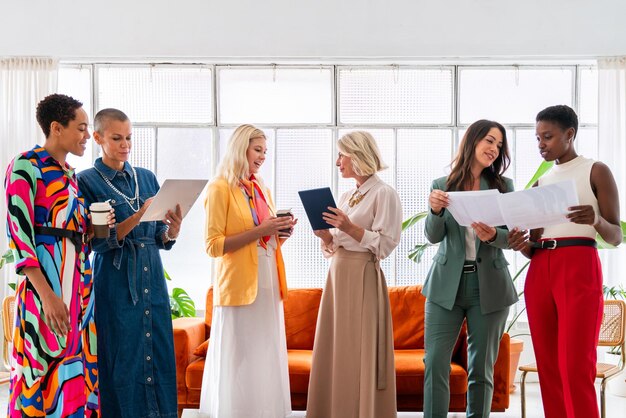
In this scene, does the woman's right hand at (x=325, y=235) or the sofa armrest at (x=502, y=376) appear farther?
the sofa armrest at (x=502, y=376)

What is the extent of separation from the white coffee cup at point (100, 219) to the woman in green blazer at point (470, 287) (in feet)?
4.84

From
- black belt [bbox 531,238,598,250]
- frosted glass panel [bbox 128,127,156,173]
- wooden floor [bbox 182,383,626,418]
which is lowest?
wooden floor [bbox 182,383,626,418]

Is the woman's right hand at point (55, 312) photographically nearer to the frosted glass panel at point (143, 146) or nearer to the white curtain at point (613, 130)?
the frosted glass panel at point (143, 146)

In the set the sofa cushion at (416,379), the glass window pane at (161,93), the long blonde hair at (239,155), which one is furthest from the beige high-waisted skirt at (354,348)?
the glass window pane at (161,93)

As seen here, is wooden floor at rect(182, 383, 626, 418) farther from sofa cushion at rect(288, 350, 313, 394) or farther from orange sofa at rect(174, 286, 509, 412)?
orange sofa at rect(174, 286, 509, 412)

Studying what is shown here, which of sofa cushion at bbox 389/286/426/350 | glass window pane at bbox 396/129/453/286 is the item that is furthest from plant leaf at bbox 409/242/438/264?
sofa cushion at bbox 389/286/426/350

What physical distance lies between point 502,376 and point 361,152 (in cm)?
159

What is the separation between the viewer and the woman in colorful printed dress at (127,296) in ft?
10.1

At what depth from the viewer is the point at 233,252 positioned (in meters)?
3.65

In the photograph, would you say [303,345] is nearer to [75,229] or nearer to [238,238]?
[238,238]

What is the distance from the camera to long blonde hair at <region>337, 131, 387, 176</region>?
11.9 ft

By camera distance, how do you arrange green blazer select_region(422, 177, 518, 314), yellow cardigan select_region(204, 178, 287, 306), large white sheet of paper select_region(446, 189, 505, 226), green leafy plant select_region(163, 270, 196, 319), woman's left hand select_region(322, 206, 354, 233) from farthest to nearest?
green leafy plant select_region(163, 270, 196, 319)
yellow cardigan select_region(204, 178, 287, 306)
woman's left hand select_region(322, 206, 354, 233)
green blazer select_region(422, 177, 518, 314)
large white sheet of paper select_region(446, 189, 505, 226)

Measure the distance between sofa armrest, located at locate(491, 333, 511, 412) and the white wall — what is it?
286 centimetres

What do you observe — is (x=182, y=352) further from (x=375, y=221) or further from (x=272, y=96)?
(x=272, y=96)
